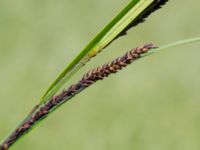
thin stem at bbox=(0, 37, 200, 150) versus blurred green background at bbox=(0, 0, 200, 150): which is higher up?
blurred green background at bbox=(0, 0, 200, 150)

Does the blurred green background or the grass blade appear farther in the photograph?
the blurred green background

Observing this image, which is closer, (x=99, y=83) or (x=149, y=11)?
(x=149, y=11)

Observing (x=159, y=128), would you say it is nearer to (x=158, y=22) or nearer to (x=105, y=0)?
(x=158, y=22)

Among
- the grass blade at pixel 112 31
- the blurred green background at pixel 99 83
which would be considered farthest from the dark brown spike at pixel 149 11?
the blurred green background at pixel 99 83

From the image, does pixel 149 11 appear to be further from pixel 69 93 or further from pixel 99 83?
pixel 99 83

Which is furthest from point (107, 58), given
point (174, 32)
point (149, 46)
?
point (149, 46)

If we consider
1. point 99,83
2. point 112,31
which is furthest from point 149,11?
point 99,83

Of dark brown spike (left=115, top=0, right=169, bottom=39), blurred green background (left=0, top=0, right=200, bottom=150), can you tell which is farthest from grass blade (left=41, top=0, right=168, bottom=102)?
blurred green background (left=0, top=0, right=200, bottom=150)

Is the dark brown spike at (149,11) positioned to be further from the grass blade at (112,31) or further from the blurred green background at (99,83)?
the blurred green background at (99,83)

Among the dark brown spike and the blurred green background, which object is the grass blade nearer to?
the dark brown spike
